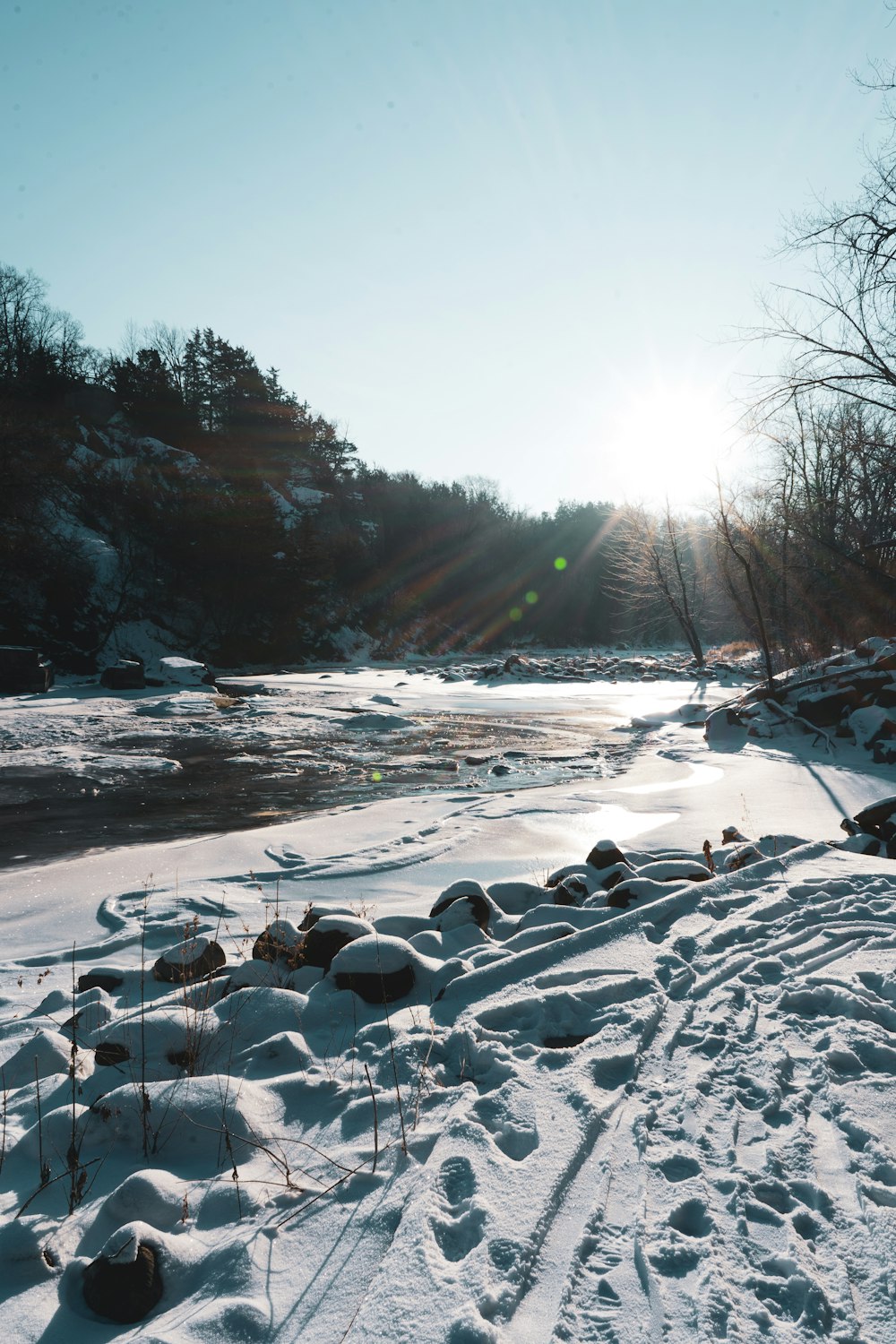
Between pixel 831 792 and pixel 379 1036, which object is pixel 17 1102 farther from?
pixel 831 792

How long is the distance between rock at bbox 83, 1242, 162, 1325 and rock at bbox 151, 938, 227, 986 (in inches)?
70.5

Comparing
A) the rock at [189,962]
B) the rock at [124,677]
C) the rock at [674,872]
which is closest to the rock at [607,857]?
the rock at [674,872]

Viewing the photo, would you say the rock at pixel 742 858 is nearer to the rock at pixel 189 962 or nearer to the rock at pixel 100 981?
the rock at pixel 189 962

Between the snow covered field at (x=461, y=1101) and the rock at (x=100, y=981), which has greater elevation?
the snow covered field at (x=461, y=1101)

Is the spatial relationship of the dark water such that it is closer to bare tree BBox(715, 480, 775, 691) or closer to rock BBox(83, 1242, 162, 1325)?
rock BBox(83, 1242, 162, 1325)

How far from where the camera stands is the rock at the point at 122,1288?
1560 mm

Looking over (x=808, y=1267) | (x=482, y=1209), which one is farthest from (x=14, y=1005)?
(x=808, y=1267)

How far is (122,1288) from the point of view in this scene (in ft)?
5.15

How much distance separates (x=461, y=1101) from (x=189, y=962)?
67.6 inches

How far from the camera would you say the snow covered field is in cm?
161

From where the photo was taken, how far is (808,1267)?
1.66 m

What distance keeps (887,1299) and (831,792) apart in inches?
264

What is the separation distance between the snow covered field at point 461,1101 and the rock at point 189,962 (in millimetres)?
35

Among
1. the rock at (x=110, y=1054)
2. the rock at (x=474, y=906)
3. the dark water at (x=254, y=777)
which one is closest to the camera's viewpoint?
the rock at (x=110, y=1054)
